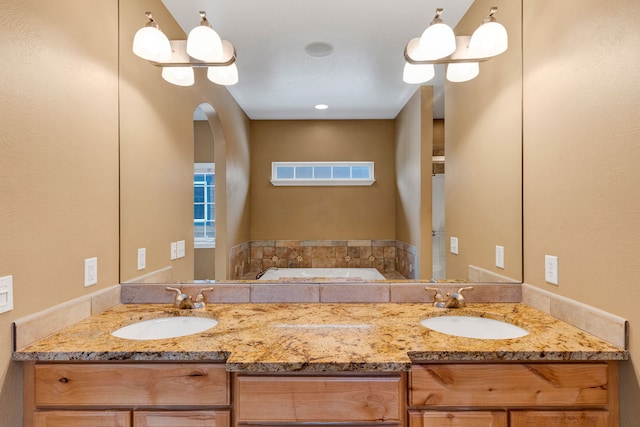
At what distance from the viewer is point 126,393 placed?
1.10 metres

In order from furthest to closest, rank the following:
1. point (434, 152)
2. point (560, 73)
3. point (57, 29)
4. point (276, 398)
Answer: point (434, 152) → point (560, 73) → point (57, 29) → point (276, 398)

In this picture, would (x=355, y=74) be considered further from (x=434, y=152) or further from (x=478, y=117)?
(x=478, y=117)

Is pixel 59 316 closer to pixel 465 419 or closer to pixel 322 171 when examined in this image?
pixel 322 171

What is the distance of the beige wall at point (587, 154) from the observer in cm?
104

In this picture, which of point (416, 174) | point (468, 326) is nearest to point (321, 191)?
point (416, 174)

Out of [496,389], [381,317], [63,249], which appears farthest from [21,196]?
[496,389]

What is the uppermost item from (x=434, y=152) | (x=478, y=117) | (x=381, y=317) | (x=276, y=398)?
(x=478, y=117)

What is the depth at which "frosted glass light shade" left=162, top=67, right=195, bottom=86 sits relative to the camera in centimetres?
174

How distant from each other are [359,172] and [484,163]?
0.65 m

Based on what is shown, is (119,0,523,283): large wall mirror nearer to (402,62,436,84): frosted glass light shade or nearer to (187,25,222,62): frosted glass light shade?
(402,62,436,84): frosted glass light shade

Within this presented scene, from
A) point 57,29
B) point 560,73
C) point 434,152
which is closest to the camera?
point 57,29

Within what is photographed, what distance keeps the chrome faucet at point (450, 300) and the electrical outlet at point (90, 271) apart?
1536 millimetres

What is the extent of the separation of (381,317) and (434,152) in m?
0.87

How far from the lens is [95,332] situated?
1257 millimetres
